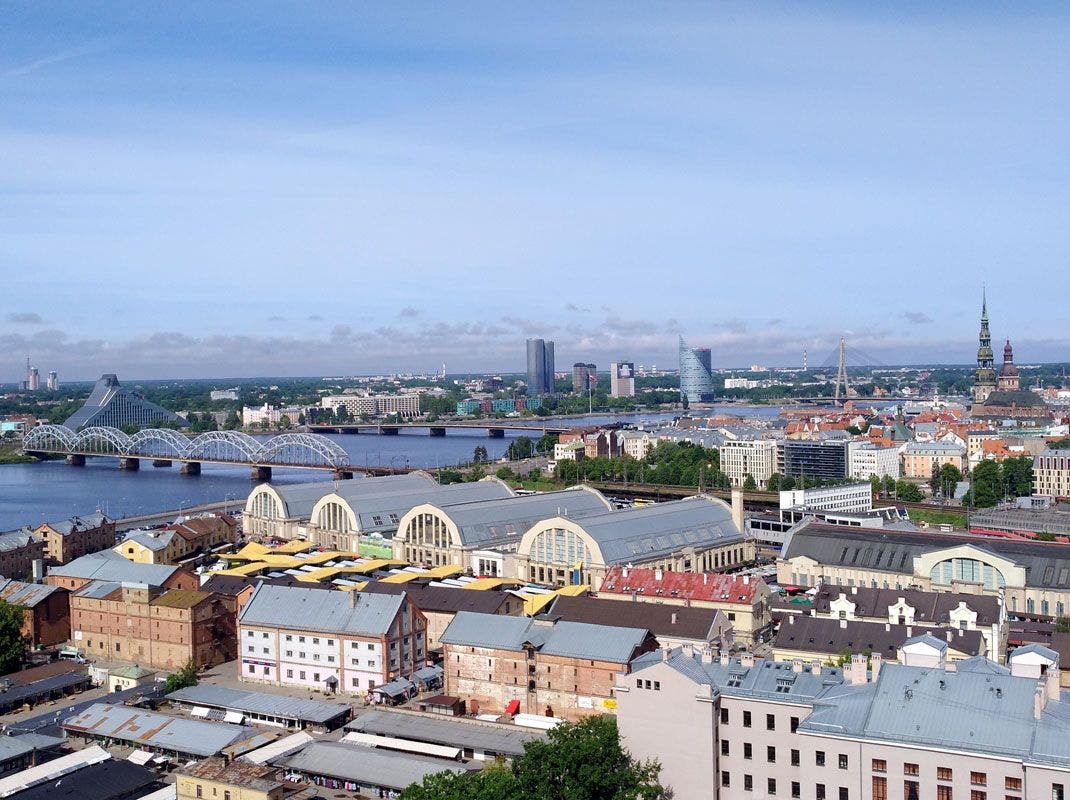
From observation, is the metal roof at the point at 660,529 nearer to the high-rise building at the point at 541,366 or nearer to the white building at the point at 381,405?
the white building at the point at 381,405

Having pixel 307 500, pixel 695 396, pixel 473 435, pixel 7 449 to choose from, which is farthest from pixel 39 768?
pixel 695 396

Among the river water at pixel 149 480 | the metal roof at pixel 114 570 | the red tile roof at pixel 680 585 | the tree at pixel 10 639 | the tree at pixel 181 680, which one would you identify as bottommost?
the river water at pixel 149 480

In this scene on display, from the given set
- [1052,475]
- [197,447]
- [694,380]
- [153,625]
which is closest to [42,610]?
[153,625]

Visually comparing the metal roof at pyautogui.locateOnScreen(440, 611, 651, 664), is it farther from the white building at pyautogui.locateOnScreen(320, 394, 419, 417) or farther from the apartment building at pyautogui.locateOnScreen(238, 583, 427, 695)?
the white building at pyautogui.locateOnScreen(320, 394, 419, 417)

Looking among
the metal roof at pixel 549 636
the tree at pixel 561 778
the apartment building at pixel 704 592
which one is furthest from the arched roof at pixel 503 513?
the tree at pixel 561 778

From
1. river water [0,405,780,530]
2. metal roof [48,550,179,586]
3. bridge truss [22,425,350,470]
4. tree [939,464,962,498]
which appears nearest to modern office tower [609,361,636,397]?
river water [0,405,780,530]

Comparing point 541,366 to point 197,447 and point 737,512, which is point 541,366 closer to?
point 197,447
